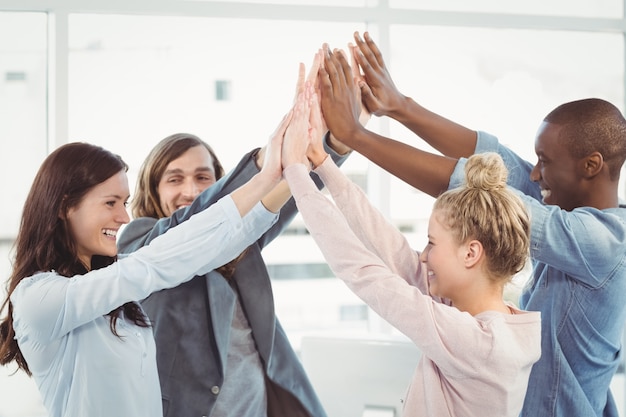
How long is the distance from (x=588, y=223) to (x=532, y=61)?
2416mm

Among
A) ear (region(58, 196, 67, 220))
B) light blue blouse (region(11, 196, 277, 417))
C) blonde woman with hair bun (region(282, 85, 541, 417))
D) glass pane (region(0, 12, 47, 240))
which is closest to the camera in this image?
blonde woman with hair bun (region(282, 85, 541, 417))

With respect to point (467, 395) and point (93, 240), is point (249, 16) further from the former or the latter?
point (467, 395)

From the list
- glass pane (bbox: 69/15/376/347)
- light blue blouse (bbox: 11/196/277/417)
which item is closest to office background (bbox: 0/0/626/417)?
glass pane (bbox: 69/15/376/347)

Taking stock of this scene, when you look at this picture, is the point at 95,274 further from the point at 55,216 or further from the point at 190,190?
the point at 190,190

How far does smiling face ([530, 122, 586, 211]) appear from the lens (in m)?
1.55

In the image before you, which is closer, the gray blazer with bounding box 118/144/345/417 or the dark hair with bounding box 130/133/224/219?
the gray blazer with bounding box 118/144/345/417

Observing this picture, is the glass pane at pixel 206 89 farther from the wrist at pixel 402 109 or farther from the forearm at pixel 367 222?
the forearm at pixel 367 222

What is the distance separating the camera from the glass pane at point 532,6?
139 inches

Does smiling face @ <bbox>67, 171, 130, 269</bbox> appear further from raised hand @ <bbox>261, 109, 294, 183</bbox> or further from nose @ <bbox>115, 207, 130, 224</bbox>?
raised hand @ <bbox>261, 109, 294, 183</bbox>

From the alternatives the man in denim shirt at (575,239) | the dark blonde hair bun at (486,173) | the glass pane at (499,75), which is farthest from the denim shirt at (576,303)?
the glass pane at (499,75)

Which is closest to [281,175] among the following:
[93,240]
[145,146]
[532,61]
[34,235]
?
[93,240]

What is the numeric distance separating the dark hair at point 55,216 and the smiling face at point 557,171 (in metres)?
0.97

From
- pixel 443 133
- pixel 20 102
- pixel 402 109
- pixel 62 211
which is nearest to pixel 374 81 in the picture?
pixel 402 109

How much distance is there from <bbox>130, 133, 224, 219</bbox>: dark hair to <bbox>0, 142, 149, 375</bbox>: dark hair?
1.58 ft
